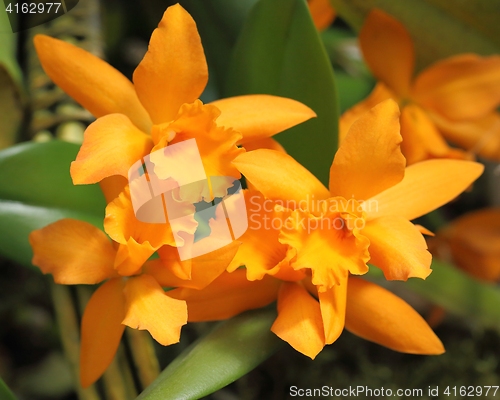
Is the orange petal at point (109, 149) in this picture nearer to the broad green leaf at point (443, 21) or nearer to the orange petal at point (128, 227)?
the orange petal at point (128, 227)

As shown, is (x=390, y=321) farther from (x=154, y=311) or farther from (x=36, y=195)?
(x=36, y=195)

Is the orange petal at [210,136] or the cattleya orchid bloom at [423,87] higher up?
the orange petal at [210,136]

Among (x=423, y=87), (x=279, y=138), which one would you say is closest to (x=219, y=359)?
(x=279, y=138)

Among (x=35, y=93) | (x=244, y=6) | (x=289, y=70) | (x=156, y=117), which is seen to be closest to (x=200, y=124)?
(x=156, y=117)

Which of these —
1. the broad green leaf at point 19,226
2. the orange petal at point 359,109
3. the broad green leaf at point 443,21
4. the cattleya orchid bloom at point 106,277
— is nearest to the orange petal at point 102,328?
the cattleya orchid bloom at point 106,277

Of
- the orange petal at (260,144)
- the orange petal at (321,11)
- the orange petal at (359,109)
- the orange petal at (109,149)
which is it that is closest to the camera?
the orange petal at (109,149)

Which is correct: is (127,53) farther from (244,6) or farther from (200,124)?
(200,124)

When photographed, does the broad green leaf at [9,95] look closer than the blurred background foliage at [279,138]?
No
